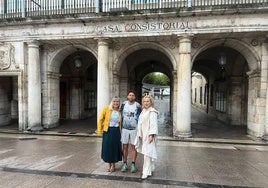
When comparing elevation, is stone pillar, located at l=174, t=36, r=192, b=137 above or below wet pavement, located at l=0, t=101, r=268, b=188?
above

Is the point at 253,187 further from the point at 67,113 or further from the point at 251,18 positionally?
the point at 67,113

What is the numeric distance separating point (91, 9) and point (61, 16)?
65.3 inches

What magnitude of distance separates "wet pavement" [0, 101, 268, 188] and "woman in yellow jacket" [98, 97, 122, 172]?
396 millimetres

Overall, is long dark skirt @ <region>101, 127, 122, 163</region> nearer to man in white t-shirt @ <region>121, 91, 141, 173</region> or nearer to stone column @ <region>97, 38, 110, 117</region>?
man in white t-shirt @ <region>121, 91, 141, 173</region>

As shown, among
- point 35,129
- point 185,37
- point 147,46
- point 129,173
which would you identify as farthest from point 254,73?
point 35,129

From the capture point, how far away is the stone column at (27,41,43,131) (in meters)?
9.55

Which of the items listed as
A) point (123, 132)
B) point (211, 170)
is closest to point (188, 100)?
point (211, 170)

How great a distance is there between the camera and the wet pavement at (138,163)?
13.6 ft

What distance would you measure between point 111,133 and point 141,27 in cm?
528

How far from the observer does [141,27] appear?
27.6 feet

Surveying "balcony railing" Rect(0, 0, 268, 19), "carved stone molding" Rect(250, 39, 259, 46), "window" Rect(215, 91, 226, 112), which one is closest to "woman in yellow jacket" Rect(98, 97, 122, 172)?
"balcony railing" Rect(0, 0, 268, 19)

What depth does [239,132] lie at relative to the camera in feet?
32.4

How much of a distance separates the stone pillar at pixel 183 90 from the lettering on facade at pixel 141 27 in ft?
1.69

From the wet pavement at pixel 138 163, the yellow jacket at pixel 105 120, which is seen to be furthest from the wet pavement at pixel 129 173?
the yellow jacket at pixel 105 120
